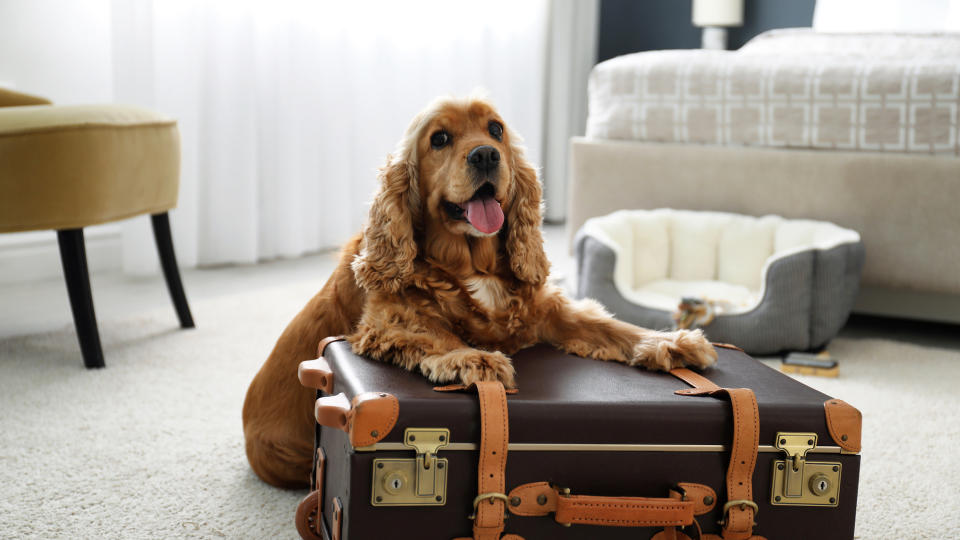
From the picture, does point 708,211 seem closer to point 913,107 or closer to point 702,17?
point 913,107

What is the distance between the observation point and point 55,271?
10.6ft

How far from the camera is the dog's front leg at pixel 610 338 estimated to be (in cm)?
136

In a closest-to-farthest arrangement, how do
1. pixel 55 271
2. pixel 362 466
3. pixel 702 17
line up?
pixel 362 466
pixel 55 271
pixel 702 17

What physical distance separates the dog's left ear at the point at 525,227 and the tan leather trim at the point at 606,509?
0.41 m

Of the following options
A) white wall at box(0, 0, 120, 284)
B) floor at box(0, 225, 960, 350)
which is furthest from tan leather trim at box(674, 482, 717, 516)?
white wall at box(0, 0, 120, 284)

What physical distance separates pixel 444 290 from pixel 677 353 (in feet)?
1.24

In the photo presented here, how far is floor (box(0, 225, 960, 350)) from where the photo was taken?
2.68 m

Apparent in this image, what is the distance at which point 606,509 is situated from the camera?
1.15 meters

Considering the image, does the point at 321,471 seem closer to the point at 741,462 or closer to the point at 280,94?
the point at 741,462

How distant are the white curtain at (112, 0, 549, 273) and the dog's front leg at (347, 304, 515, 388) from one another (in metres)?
2.20

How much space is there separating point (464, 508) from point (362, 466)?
15cm

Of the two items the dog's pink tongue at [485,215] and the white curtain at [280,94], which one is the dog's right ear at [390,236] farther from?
the white curtain at [280,94]

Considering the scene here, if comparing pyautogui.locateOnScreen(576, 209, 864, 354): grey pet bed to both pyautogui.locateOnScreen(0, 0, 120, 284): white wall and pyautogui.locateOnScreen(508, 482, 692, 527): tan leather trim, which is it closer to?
pyautogui.locateOnScreen(508, 482, 692, 527): tan leather trim

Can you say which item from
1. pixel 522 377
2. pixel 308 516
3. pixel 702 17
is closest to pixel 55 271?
pixel 308 516
